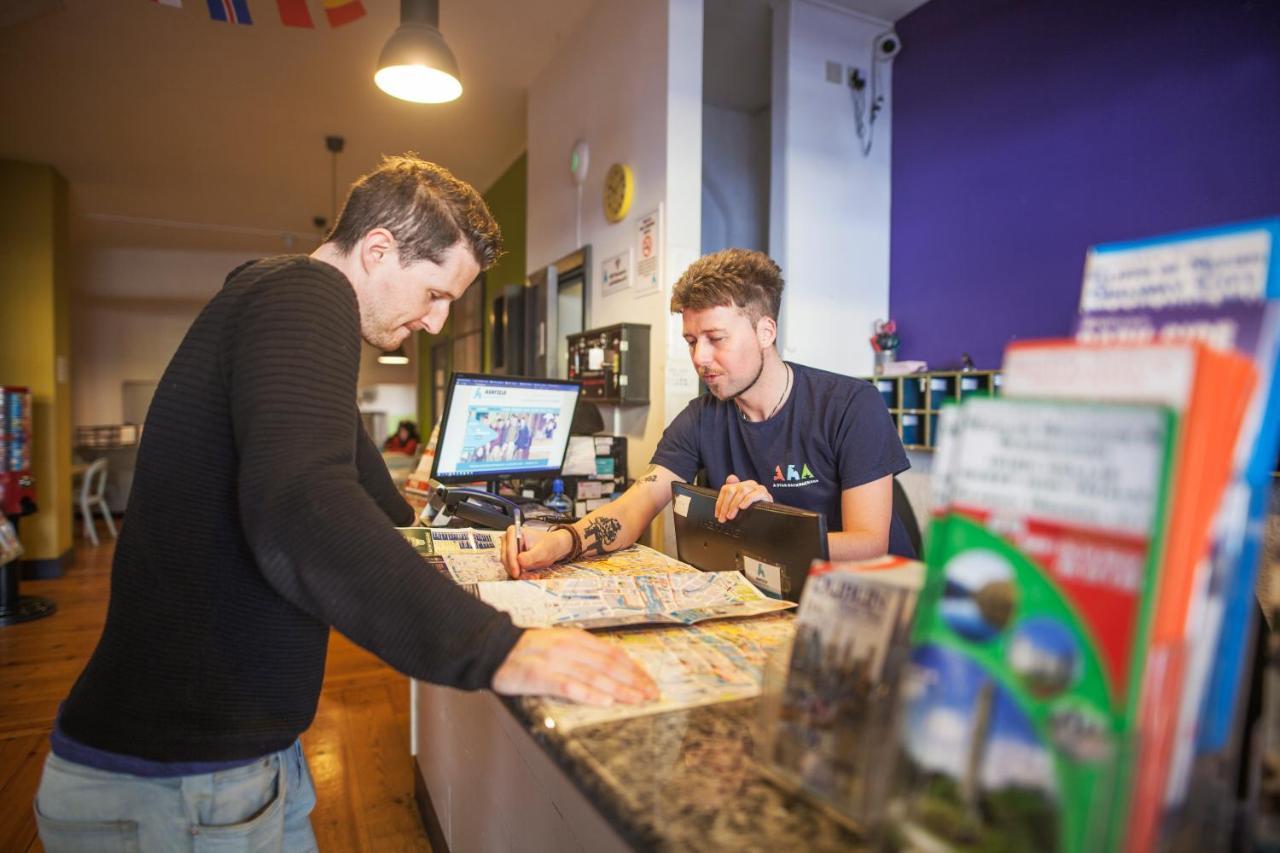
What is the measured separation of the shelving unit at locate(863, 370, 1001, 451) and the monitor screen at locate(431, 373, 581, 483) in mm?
1314

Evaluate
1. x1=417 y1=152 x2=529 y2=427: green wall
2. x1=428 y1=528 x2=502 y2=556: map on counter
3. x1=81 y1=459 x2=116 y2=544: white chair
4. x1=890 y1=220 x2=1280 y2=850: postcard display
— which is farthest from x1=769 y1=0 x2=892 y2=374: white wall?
x1=81 y1=459 x2=116 y2=544: white chair

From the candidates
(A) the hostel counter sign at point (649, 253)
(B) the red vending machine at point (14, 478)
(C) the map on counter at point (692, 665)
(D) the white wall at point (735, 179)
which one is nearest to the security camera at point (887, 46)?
(D) the white wall at point (735, 179)

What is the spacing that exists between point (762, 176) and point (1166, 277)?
183 inches

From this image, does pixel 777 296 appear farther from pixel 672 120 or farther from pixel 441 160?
pixel 441 160

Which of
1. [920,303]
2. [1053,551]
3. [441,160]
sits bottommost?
[1053,551]

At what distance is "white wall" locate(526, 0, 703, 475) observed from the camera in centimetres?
289

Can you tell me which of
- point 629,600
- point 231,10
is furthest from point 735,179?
point 629,600

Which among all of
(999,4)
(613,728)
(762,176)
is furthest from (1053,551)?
(762,176)

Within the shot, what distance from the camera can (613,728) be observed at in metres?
0.73

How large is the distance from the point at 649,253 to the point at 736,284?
4.30 feet

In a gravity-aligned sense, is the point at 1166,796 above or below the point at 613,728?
above

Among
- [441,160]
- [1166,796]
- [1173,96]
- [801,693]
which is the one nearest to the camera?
[1166,796]

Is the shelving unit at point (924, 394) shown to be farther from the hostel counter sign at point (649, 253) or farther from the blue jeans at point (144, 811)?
the blue jeans at point (144, 811)

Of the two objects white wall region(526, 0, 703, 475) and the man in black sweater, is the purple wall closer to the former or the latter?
white wall region(526, 0, 703, 475)
